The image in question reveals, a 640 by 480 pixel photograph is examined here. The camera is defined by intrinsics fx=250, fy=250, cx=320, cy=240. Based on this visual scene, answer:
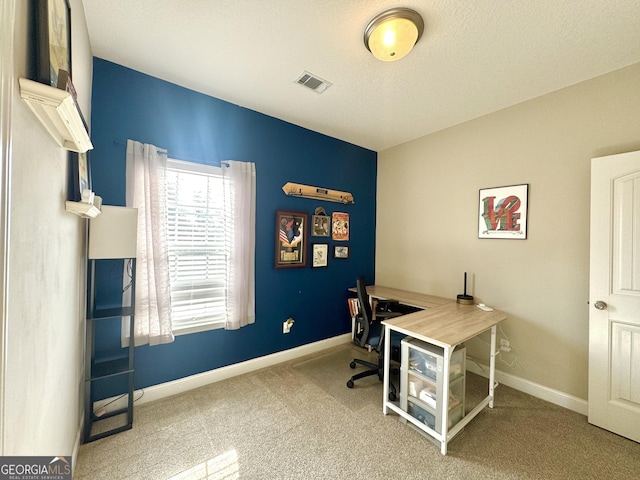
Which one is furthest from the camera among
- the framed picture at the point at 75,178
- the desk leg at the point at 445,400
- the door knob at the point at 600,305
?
the door knob at the point at 600,305

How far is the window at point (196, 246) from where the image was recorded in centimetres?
224

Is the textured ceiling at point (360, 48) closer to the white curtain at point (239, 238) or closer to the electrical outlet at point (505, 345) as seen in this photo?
the white curtain at point (239, 238)

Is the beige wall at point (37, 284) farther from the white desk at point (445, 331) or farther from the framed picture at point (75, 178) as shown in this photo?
the white desk at point (445, 331)

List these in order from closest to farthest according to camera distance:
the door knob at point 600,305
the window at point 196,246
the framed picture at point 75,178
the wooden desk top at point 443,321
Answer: the framed picture at point 75,178 → the wooden desk top at point 443,321 → the door knob at point 600,305 → the window at point 196,246

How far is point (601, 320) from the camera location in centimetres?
189

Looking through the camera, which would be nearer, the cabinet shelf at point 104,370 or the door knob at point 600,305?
the cabinet shelf at point 104,370

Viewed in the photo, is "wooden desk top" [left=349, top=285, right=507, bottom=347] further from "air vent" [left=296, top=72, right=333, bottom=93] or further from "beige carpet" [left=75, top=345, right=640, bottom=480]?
"air vent" [left=296, top=72, right=333, bottom=93]

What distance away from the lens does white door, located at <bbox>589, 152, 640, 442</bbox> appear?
1.77m

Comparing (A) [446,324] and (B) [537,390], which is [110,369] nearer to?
(A) [446,324]

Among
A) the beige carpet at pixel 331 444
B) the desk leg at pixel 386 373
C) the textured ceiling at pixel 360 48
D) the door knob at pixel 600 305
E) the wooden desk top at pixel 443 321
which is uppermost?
the textured ceiling at pixel 360 48

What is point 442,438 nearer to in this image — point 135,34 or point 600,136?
point 600,136

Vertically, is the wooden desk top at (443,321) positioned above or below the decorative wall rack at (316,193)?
below

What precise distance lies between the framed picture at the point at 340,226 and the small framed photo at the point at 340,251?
123 mm

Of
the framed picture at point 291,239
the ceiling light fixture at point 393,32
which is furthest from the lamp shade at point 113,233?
the ceiling light fixture at point 393,32
